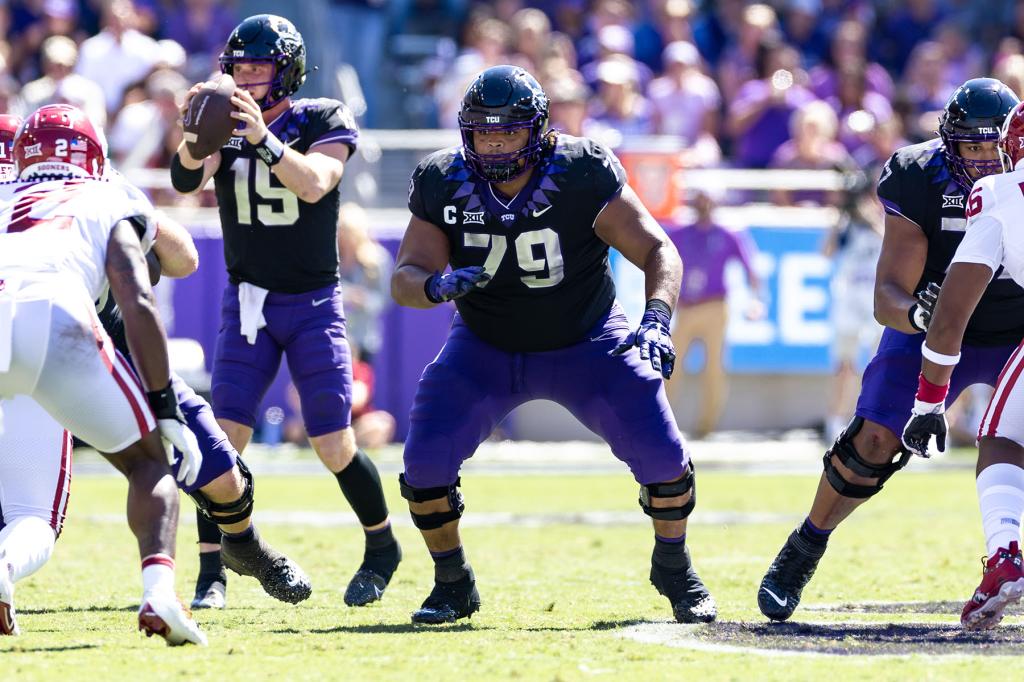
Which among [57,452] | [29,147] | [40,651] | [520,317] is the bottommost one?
[40,651]

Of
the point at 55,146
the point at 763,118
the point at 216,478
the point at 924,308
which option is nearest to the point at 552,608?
the point at 216,478

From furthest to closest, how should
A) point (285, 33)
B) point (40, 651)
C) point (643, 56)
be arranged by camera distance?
point (643, 56) → point (285, 33) → point (40, 651)

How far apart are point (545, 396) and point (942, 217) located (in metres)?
1.50

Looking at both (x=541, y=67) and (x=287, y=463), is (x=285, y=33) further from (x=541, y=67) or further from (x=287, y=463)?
(x=541, y=67)

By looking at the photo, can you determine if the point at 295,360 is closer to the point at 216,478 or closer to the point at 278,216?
the point at 278,216

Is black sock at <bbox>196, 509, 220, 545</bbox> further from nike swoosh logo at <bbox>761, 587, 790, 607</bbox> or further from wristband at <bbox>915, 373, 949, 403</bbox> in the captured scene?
wristband at <bbox>915, 373, 949, 403</bbox>

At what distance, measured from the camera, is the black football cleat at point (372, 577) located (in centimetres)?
622

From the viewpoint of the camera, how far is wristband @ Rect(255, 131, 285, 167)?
6.08 metres

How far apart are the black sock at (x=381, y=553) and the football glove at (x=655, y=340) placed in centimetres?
148

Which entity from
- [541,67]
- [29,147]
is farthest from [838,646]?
[541,67]

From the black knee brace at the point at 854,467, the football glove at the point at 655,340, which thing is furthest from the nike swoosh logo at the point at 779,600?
the football glove at the point at 655,340

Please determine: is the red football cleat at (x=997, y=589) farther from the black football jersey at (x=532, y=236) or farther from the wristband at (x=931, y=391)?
the black football jersey at (x=532, y=236)

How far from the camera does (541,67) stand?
14.6m

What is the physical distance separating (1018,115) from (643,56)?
11.1 m
